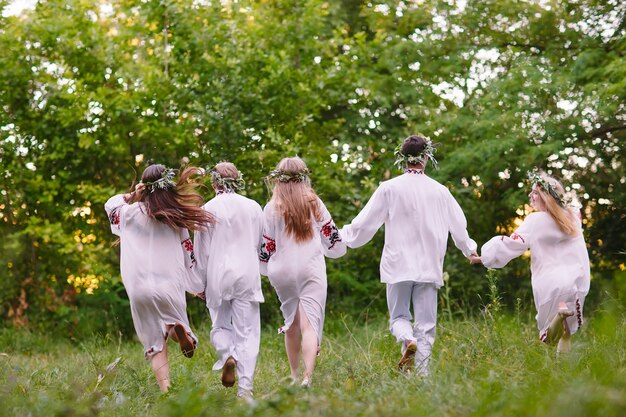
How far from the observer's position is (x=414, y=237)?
781 centimetres

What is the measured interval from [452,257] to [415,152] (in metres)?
5.96

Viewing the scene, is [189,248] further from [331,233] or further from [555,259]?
[555,259]

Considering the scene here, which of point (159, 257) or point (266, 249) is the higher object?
point (159, 257)

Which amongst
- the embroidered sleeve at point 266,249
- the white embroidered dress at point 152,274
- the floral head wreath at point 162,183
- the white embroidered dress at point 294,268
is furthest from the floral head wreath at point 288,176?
the white embroidered dress at point 152,274

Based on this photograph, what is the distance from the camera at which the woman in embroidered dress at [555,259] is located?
7891mm

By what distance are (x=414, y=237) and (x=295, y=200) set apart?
3.49 feet

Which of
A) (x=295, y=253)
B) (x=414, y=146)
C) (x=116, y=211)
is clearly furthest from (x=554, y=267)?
(x=116, y=211)

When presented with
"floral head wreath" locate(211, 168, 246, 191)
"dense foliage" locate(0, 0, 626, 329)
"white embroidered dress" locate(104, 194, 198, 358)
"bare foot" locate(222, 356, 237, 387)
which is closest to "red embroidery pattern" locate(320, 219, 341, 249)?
"floral head wreath" locate(211, 168, 246, 191)

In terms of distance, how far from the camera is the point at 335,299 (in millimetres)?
13797

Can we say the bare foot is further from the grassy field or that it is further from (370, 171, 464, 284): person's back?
(370, 171, 464, 284): person's back

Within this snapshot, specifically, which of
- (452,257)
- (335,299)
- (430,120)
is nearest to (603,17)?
(430,120)

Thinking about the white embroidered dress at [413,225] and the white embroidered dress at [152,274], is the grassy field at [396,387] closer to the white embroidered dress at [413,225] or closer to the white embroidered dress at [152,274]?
the white embroidered dress at [152,274]

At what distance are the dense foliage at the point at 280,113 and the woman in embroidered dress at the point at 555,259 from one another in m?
3.80

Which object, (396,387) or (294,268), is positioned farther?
(294,268)
